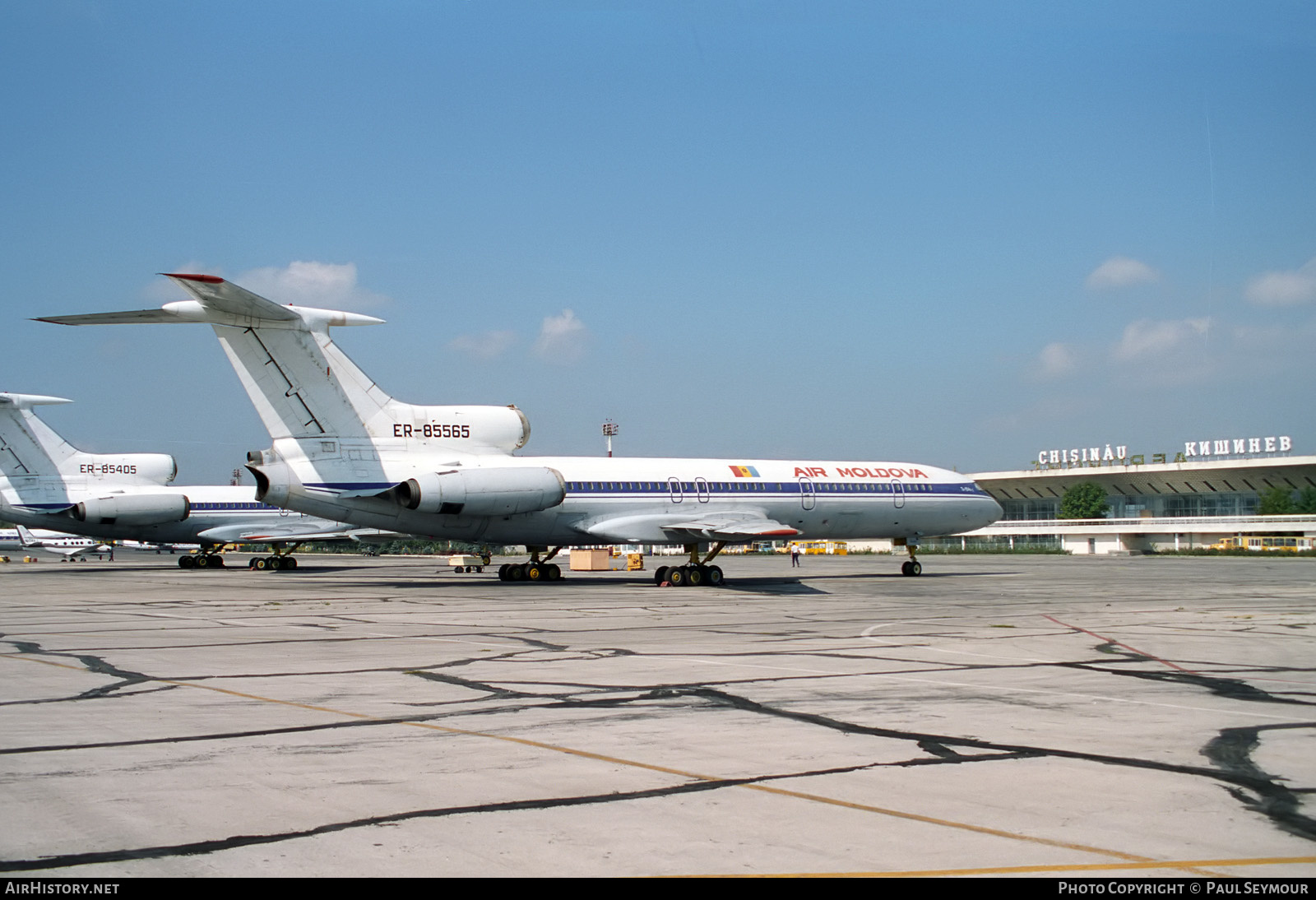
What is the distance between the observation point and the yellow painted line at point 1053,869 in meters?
4.73

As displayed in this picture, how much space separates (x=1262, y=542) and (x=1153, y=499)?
84.9 ft

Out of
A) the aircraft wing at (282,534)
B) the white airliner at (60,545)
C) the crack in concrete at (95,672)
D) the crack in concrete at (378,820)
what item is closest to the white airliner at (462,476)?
the crack in concrete at (95,672)

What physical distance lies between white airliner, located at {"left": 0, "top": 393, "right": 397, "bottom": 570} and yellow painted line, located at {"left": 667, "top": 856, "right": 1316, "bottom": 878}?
4202cm

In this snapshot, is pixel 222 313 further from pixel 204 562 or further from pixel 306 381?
pixel 204 562

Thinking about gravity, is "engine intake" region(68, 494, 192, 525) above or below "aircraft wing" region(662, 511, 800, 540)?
above

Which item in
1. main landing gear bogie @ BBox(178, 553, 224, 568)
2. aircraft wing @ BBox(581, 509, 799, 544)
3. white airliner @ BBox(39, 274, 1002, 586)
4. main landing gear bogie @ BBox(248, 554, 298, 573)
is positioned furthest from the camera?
main landing gear bogie @ BBox(178, 553, 224, 568)

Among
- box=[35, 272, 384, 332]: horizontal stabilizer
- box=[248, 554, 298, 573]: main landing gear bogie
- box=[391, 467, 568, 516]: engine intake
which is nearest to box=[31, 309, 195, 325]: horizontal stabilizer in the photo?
box=[35, 272, 384, 332]: horizontal stabilizer

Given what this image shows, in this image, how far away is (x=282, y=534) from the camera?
51.2 meters

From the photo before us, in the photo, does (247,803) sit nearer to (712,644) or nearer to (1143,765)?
(1143,765)

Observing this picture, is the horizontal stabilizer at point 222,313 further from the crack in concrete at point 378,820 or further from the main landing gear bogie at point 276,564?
the main landing gear bogie at point 276,564

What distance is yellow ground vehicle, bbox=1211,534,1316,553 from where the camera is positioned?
76.0 metres

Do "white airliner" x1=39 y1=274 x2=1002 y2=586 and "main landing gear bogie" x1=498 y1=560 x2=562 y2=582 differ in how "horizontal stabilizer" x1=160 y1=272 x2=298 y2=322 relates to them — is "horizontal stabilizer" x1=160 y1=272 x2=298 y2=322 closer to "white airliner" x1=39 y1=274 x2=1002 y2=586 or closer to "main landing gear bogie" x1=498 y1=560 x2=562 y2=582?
"white airliner" x1=39 y1=274 x2=1002 y2=586

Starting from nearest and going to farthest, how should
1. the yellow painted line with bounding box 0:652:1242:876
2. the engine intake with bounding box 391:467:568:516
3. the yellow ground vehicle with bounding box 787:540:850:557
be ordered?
the yellow painted line with bounding box 0:652:1242:876, the engine intake with bounding box 391:467:568:516, the yellow ground vehicle with bounding box 787:540:850:557

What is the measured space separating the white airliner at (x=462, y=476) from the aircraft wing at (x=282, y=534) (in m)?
15.5
